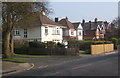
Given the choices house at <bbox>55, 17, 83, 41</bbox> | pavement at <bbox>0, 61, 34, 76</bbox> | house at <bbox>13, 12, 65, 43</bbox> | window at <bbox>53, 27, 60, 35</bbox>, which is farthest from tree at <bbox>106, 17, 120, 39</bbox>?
pavement at <bbox>0, 61, 34, 76</bbox>

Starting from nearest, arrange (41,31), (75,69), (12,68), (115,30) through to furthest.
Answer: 1. (75,69)
2. (12,68)
3. (41,31)
4. (115,30)

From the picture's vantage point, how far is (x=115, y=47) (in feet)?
152

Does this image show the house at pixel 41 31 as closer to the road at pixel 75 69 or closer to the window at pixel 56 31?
the window at pixel 56 31

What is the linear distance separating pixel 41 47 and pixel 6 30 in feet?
31.5

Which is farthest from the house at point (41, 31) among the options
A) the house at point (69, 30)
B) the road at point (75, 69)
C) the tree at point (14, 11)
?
the road at point (75, 69)

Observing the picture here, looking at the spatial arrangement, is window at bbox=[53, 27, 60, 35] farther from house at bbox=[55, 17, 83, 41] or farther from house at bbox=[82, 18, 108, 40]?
house at bbox=[82, 18, 108, 40]

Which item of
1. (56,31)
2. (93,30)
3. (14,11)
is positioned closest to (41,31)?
(56,31)

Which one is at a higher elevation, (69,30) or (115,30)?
(115,30)

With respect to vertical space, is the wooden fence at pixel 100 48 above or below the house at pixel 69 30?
below

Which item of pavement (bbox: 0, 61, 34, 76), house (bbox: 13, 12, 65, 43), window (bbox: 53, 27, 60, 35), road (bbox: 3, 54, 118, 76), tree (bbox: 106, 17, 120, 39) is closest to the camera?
road (bbox: 3, 54, 118, 76)

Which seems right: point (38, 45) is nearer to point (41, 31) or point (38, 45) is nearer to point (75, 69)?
point (41, 31)

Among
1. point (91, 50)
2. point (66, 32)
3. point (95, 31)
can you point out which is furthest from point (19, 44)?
point (95, 31)

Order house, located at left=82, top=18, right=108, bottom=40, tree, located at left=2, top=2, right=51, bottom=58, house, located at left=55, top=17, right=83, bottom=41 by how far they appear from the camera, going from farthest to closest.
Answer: house, located at left=82, top=18, right=108, bottom=40 < house, located at left=55, top=17, right=83, bottom=41 < tree, located at left=2, top=2, right=51, bottom=58

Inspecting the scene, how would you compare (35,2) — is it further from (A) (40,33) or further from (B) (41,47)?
(A) (40,33)
